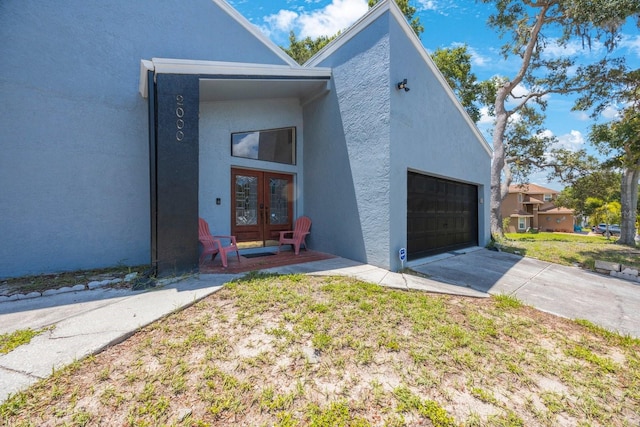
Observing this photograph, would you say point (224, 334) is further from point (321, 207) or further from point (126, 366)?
point (321, 207)

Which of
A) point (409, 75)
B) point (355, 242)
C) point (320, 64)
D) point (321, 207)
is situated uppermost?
point (320, 64)

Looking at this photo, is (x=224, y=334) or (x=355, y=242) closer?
(x=224, y=334)

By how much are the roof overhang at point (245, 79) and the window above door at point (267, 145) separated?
2.99 feet

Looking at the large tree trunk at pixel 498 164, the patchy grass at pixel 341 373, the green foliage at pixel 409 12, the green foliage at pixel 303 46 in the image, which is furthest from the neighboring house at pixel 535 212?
the patchy grass at pixel 341 373

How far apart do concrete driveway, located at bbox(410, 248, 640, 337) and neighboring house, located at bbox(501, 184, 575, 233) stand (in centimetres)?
3050

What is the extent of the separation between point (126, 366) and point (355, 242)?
14.9 feet

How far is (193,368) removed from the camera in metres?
2.21

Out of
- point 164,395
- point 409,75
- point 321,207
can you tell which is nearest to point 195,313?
point 164,395

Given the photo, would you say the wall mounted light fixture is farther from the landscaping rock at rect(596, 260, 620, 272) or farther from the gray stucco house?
the landscaping rock at rect(596, 260, 620, 272)

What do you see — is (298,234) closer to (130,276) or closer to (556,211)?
(130,276)

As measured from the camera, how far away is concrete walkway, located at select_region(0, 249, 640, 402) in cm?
232

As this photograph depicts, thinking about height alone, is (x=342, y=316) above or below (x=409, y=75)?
Answer: below

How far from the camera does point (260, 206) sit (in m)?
7.09

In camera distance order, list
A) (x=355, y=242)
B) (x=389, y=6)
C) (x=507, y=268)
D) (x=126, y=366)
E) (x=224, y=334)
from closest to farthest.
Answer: (x=126, y=366) → (x=224, y=334) → (x=389, y=6) → (x=355, y=242) → (x=507, y=268)
